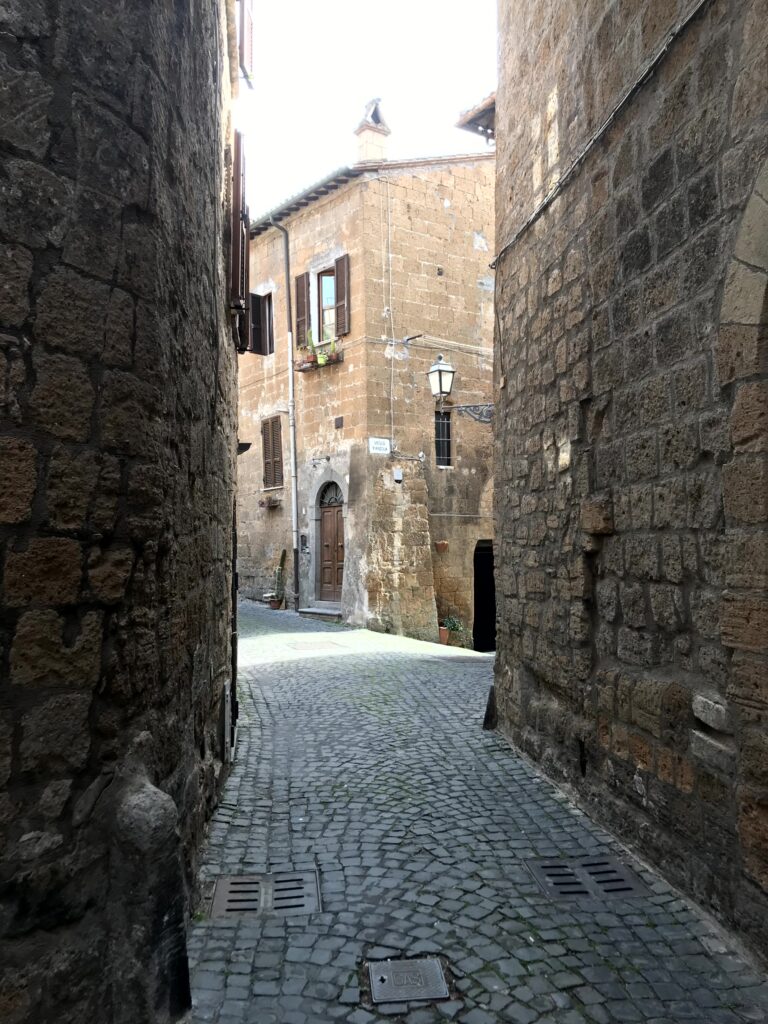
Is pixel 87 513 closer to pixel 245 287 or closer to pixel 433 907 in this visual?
pixel 433 907

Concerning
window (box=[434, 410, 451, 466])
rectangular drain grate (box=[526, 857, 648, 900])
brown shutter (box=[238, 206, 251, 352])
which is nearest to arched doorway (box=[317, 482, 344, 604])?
window (box=[434, 410, 451, 466])

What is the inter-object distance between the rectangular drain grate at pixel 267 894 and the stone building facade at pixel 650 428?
4.99 ft

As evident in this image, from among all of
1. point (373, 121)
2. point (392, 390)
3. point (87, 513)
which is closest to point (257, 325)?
point (87, 513)

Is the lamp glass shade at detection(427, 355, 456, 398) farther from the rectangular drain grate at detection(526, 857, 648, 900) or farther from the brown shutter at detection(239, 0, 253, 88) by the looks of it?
the rectangular drain grate at detection(526, 857, 648, 900)

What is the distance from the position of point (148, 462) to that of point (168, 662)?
714 millimetres

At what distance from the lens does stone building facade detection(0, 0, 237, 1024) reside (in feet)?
6.21

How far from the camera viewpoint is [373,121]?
15.1 m

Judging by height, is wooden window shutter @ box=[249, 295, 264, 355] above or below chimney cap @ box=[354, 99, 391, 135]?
below

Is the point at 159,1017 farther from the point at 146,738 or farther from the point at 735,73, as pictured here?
the point at 735,73

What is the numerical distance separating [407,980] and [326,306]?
47.1 feet

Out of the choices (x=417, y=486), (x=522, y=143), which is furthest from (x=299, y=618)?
(x=522, y=143)

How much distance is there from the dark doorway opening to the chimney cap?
8.64 m

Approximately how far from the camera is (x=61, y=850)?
1.99 metres

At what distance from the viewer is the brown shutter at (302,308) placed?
1592 cm
